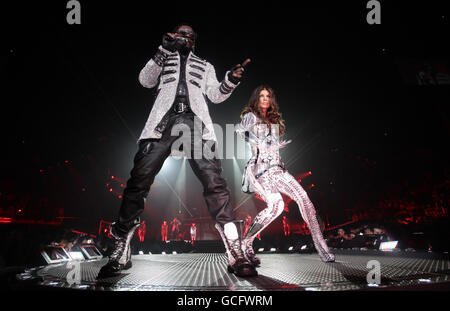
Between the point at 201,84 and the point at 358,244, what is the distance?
13.0 ft

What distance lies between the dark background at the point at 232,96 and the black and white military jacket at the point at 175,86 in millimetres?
2410

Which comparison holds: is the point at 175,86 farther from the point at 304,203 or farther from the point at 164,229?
the point at 164,229

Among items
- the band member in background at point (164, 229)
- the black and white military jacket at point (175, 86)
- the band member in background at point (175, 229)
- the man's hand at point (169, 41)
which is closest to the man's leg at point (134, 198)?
the black and white military jacket at point (175, 86)

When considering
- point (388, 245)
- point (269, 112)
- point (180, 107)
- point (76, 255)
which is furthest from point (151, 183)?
point (388, 245)

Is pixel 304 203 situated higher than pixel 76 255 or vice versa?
pixel 304 203

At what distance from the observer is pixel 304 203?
2.39m

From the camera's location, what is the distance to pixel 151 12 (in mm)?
3824

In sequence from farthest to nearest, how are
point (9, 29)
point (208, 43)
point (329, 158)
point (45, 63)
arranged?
point (329, 158), point (45, 63), point (208, 43), point (9, 29)

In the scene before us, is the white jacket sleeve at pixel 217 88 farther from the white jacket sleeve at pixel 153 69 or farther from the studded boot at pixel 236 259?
the studded boot at pixel 236 259

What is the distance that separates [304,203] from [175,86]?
176 cm

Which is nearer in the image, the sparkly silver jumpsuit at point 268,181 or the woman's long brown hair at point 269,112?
the sparkly silver jumpsuit at point 268,181

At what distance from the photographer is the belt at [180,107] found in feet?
6.31
